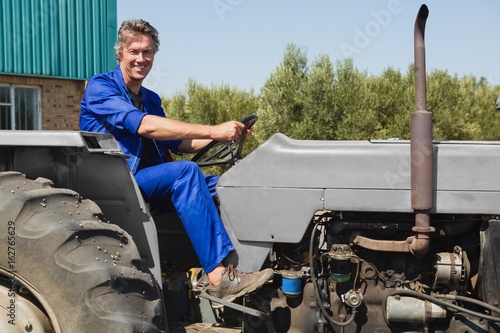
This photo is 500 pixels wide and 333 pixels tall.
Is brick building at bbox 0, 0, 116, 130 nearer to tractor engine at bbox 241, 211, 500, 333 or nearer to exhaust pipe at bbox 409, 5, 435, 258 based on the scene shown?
tractor engine at bbox 241, 211, 500, 333

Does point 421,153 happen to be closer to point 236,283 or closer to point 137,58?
point 236,283

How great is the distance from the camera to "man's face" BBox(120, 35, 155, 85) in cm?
354

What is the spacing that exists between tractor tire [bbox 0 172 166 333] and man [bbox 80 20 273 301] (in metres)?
0.48

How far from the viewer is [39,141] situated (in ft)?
8.87

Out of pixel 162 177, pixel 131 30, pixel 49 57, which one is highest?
pixel 49 57

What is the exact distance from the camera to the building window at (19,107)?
14.8m

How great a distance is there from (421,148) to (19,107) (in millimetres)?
14102

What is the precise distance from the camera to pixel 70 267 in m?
2.53

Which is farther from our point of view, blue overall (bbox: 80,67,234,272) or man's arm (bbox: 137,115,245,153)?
man's arm (bbox: 137,115,245,153)

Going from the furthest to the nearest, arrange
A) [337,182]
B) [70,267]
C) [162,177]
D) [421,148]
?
[162,177], [337,182], [421,148], [70,267]

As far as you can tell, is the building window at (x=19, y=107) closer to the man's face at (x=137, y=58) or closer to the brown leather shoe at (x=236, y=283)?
the man's face at (x=137, y=58)

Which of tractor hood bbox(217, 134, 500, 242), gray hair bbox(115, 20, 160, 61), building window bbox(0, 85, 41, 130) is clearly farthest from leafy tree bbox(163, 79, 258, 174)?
tractor hood bbox(217, 134, 500, 242)

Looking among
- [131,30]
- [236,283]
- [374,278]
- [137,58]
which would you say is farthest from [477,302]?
[131,30]

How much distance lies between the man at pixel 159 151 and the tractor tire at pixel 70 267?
1.57ft
